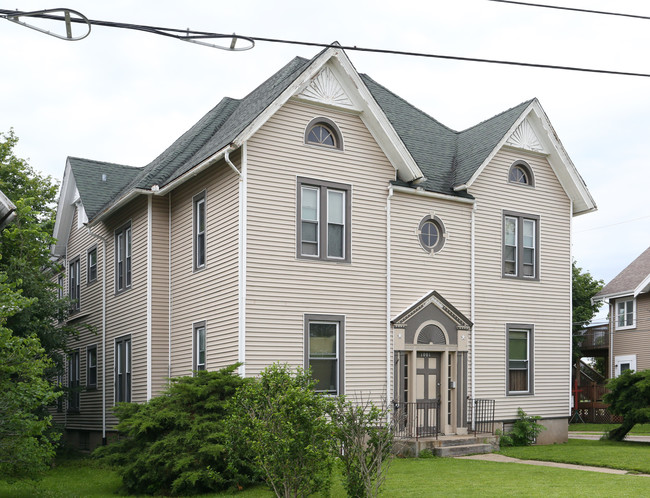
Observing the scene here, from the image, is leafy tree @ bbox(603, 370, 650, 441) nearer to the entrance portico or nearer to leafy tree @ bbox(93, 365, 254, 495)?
the entrance portico

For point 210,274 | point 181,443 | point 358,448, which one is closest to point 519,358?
point 210,274

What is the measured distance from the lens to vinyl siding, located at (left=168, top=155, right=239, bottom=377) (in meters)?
17.4

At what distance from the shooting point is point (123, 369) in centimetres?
2255

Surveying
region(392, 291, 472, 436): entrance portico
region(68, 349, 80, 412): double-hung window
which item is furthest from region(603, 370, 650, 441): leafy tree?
region(68, 349, 80, 412): double-hung window

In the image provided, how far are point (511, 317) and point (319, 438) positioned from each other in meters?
12.2

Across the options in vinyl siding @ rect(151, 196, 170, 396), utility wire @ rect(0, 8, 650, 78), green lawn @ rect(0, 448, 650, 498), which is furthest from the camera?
vinyl siding @ rect(151, 196, 170, 396)

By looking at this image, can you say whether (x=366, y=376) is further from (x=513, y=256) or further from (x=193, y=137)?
(x=193, y=137)

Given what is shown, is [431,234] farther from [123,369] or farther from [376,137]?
[123,369]

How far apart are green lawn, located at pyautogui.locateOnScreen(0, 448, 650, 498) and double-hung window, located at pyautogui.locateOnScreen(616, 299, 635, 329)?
18.9m

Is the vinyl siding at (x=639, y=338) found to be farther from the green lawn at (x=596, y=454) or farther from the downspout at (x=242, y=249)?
the downspout at (x=242, y=249)

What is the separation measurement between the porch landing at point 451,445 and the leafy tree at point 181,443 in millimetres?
5077

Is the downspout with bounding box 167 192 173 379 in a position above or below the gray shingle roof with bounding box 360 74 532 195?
below

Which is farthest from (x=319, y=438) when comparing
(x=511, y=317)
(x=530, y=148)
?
(x=530, y=148)

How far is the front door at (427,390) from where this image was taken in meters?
19.3
